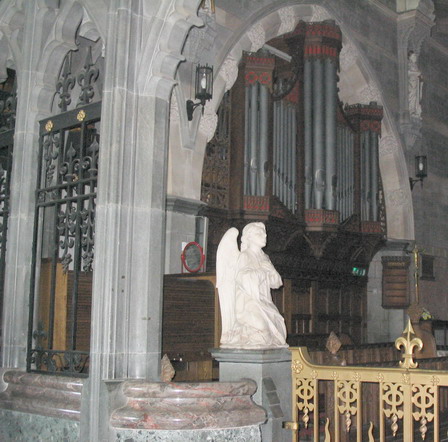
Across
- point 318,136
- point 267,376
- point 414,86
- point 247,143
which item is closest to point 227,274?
point 267,376

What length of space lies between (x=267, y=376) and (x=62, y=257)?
227 cm

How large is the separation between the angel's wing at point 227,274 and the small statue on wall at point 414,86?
9.33 metres

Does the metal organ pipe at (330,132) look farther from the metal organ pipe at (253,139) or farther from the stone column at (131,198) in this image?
the stone column at (131,198)

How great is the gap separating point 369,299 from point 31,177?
29.1 ft

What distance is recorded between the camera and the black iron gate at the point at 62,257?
252 inches

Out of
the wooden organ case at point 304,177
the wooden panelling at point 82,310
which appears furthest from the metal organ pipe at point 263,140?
the wooden panelling at point 82,310

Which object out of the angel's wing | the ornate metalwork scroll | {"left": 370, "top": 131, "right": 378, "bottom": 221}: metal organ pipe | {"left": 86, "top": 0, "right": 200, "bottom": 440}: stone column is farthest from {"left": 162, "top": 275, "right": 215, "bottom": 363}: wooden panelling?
{"left": 370, "top": 131, "right": 378, "bottom": 221}: metal organ pipe

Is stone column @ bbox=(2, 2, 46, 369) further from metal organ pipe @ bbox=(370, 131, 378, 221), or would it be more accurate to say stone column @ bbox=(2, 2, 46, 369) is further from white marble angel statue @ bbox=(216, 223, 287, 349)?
metal organ pipe @ bbox=(370, 131, 378, 221)

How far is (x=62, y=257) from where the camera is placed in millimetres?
6750

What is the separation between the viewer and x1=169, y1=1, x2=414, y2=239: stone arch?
33.6ft

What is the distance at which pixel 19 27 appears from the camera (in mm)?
7605

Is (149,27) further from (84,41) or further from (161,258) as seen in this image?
(84,41)

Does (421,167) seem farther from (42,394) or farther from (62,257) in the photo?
(42,394)

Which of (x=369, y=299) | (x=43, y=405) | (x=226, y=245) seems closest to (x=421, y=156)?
(x=369, y=299)
